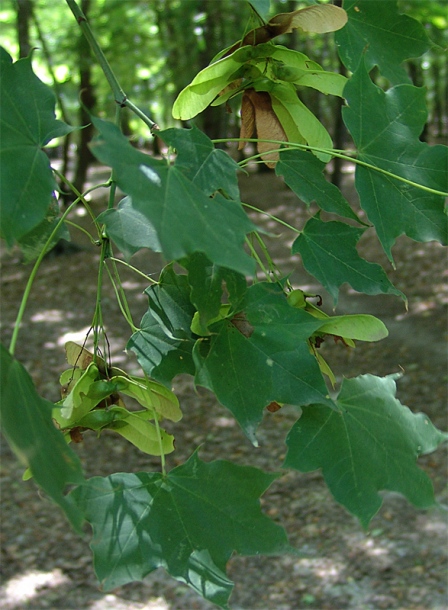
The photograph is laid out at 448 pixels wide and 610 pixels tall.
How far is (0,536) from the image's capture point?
4336mm

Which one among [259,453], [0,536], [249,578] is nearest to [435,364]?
[259,453]

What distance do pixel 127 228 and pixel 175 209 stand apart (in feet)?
0.68

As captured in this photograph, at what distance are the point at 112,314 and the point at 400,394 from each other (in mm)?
3121

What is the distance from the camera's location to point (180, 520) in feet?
3.30

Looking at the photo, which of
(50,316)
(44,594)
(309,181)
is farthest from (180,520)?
(50,316)

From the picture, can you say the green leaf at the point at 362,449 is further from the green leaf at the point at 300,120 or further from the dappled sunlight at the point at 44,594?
the dappled sunlight at the point at 44,594

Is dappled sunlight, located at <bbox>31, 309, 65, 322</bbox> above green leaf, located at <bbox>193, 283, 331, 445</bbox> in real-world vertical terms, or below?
below

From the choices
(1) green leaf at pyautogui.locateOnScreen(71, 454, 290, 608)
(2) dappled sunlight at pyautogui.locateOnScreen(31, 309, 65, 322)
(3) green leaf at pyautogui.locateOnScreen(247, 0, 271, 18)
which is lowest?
(2) dappled sunlight at pyautogui.locateOnScreen(31, 309, 65, 322)

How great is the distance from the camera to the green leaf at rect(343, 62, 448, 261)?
3.50 ft

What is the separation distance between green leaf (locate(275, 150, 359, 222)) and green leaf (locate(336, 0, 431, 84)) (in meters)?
0.28

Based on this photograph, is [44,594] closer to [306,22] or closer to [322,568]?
[322,568]

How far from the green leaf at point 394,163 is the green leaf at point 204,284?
11.0 inches

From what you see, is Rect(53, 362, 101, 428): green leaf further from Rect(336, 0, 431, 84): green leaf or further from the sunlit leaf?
Rect(336, 0, 431, 84): green leaf

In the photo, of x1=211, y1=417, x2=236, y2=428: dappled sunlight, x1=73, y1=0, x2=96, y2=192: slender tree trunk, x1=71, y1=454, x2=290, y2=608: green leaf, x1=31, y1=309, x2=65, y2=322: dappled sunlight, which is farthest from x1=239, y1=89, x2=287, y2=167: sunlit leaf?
x1=73, y1=0, x2=96, y2=192: slender tree trunk
